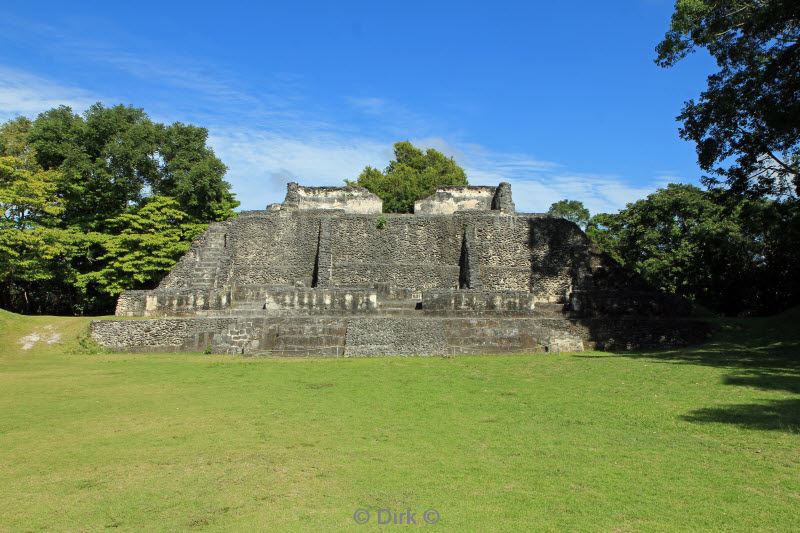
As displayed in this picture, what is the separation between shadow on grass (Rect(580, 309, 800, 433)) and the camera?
6.91m

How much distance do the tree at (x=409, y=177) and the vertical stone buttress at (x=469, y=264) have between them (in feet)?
59.6

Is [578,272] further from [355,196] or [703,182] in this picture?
[355,196]

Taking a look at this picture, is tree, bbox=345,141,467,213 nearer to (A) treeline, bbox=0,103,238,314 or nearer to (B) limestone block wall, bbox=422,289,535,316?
(A) treeline, bbox=0,103,238,314

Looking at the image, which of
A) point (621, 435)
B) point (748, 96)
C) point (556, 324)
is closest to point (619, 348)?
point (556, 324)

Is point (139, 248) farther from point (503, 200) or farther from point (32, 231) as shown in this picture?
point (503, 200)

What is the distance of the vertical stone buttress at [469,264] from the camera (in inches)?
822

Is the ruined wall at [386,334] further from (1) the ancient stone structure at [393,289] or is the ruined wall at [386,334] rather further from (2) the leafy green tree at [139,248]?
(2) the leafy green tree at [139,248]

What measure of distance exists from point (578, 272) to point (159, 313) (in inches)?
586

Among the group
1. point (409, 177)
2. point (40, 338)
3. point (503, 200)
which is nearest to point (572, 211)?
point (409, 177)

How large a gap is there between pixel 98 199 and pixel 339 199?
11.1 meters

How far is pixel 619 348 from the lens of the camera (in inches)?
642

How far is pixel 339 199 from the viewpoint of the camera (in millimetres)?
26828

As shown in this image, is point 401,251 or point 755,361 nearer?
point 755,361

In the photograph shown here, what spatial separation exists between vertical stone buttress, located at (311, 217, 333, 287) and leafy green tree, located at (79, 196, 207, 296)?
768 cm
